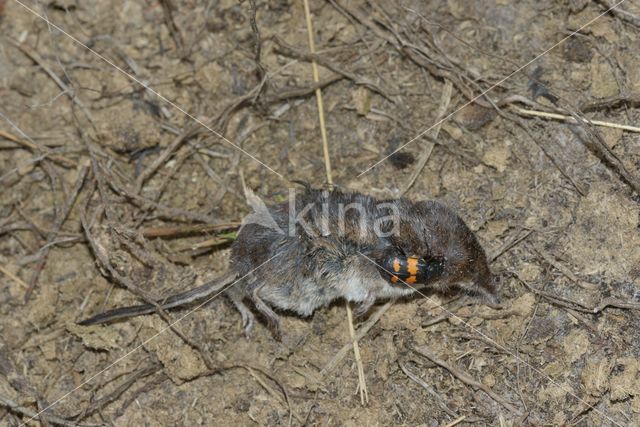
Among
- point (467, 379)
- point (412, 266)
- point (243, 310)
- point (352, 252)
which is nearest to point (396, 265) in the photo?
point (412, 266)

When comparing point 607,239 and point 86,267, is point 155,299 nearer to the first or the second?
point 86,267

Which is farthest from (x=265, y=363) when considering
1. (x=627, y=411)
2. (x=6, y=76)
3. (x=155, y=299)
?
(x=6, y=76)

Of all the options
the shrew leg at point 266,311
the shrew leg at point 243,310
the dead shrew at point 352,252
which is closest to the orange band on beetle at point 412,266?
the dead shrew at point 352,252

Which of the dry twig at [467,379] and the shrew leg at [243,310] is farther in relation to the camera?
the shrew leg at [243,310]

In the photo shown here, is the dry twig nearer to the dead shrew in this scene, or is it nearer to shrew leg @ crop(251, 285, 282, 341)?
the dead shrew

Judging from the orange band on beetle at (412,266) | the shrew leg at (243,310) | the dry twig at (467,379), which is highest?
the orange band on beetle at (412,266)

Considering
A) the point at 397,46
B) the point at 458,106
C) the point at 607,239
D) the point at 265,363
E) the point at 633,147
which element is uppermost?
the point at 397,46

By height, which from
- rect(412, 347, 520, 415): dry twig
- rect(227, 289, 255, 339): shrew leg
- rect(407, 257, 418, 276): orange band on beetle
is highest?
rect(407, 257, 418, 276): orange band on beetle

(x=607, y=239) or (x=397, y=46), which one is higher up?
(x=397, y=46)

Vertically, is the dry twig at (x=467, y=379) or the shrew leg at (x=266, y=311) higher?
the shrew leg at (x=266, y=311)

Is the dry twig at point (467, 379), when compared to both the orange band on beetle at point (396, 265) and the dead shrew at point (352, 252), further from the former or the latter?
the orange band on beetle at point (396, 265)

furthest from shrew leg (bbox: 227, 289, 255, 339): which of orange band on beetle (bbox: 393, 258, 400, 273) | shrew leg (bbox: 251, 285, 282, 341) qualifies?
orange band on beetle (bbox: 393, 258, 400, 273)
